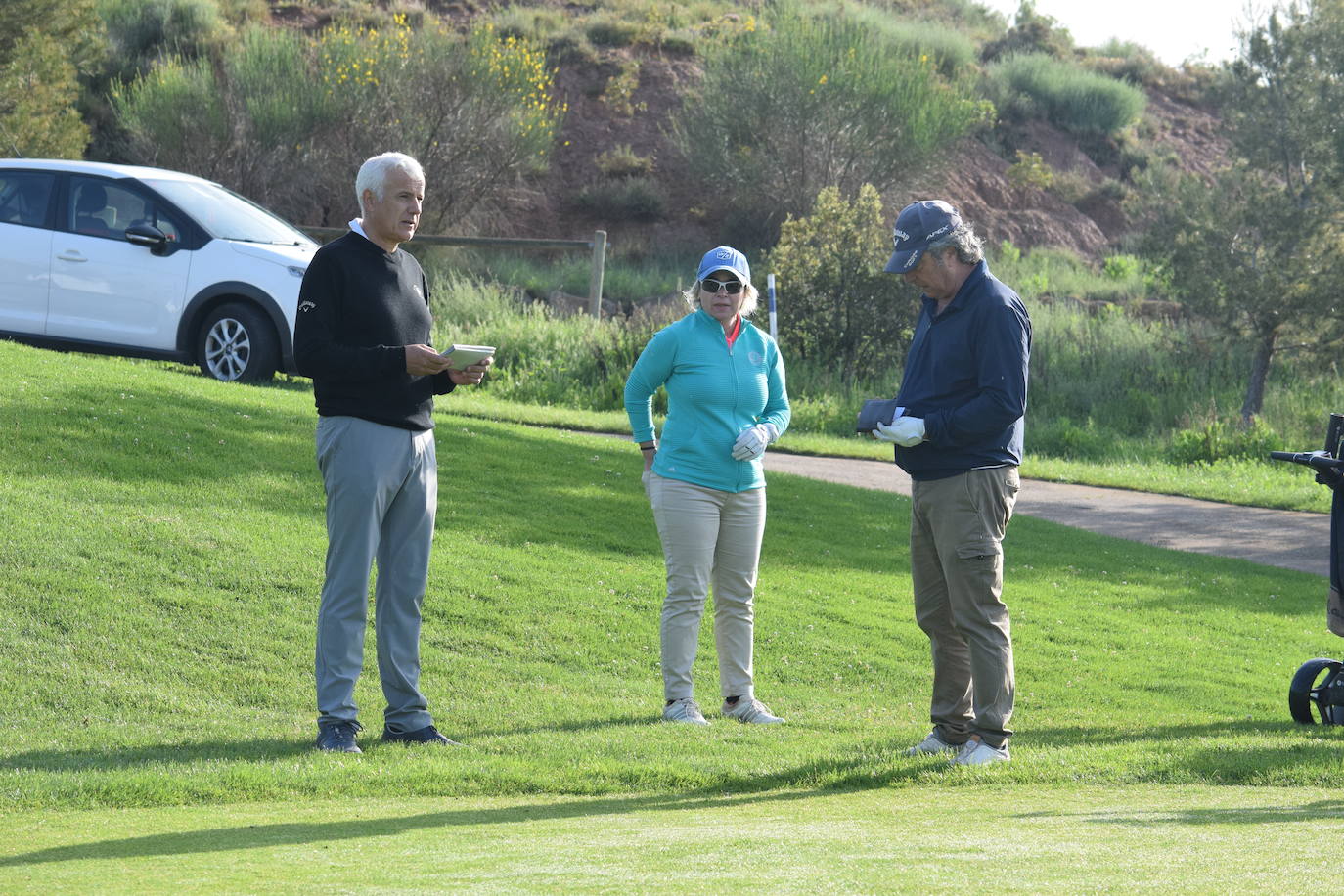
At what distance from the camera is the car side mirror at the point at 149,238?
14.9 m

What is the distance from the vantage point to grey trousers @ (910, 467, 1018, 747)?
6.12 metres

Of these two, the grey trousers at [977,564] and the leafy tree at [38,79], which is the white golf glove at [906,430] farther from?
the leafy tree at [38,79]

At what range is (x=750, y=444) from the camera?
712 cm

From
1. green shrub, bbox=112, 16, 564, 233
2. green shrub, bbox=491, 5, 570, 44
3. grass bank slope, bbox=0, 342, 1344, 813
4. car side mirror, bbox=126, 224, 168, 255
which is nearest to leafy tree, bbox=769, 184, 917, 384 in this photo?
grass bank slope, bbox=0, 342, 1344, 813

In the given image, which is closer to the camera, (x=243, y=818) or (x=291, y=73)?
(x=243, y=818)

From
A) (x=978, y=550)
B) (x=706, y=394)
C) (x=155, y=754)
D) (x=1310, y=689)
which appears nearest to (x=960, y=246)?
(x=978, y=550)

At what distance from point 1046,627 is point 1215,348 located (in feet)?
58.2

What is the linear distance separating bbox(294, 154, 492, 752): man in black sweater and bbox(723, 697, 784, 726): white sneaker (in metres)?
1.82

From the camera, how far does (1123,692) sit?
905 cm

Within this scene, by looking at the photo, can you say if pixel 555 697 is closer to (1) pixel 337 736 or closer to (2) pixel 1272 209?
(1) pixel 337 736

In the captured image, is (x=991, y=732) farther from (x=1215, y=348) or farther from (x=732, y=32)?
(x=732, y=32)

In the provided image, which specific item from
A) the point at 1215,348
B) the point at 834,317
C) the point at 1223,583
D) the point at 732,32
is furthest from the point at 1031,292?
the point at 1223,583

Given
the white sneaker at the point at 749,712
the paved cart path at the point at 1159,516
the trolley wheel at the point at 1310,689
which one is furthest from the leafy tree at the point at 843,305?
the white sneaker at the point at 749,712

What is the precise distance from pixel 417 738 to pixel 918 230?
2.87 metres
